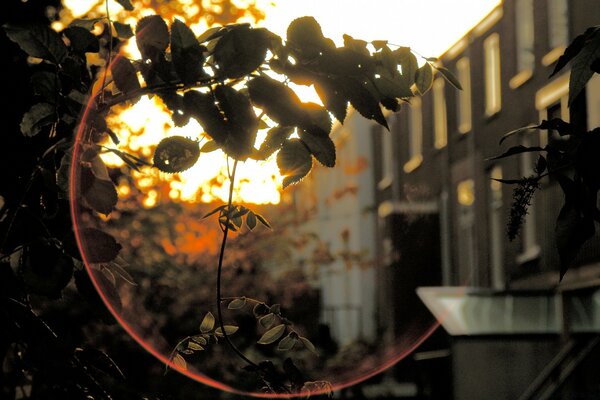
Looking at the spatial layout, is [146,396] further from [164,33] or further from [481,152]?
[481,152]

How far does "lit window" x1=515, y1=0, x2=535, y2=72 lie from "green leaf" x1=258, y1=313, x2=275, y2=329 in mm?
19418

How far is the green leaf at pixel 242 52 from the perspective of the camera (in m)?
Result: 1.45

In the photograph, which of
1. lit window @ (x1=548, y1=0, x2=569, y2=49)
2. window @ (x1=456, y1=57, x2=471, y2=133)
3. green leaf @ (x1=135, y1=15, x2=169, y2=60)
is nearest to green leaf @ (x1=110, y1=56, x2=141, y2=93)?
green leaf @ (x1=135, y1=15, x2=169, y2=60)

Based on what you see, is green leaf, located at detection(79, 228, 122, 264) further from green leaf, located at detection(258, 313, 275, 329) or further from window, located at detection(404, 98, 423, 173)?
window, located at detection(404, 98, 423, 173)

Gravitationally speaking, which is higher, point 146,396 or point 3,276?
point 3,276

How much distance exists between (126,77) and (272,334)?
80cm

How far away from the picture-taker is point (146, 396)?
193 centimetres

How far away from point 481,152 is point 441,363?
6.78m

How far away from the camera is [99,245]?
167 centimetres

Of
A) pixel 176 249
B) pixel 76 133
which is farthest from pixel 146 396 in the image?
pixel 176 249

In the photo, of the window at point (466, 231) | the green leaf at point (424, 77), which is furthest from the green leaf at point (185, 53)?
the window at point (466, 231)

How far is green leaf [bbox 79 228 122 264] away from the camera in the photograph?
5.45ft

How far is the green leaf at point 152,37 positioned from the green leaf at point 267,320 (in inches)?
32.6

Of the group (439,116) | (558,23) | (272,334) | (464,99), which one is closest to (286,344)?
(272,334)
